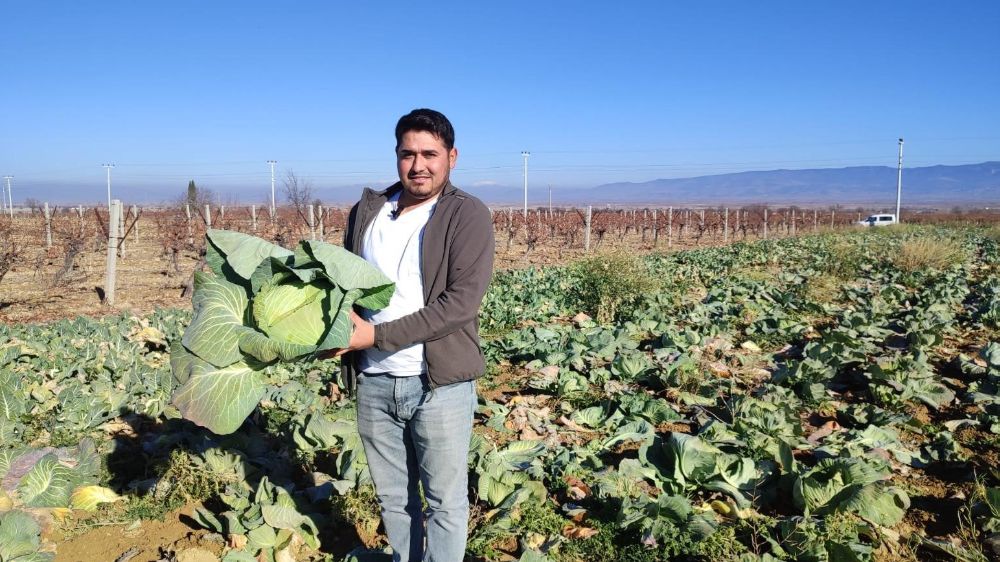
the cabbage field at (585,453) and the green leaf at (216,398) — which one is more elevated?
the green leaf at (216,398)

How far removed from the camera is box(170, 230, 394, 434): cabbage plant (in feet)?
7.15

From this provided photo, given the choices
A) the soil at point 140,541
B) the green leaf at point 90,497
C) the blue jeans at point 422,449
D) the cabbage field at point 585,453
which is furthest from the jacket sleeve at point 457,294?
the green leaf at point 90,497

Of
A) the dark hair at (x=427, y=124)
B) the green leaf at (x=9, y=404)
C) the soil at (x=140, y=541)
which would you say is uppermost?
the dark hair at (x=427, y=124)

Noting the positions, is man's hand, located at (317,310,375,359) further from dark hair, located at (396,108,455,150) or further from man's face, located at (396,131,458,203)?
dark hair, located at (396,108,455,150)

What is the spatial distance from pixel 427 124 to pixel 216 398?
48.2 inches

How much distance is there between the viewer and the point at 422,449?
237cm

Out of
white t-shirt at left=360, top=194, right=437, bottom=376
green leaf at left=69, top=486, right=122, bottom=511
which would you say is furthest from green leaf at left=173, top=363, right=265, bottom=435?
green leaf at left=69, top=486, right=122, bottom=511

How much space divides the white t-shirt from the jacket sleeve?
0.11 m

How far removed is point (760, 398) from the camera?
5000 millimetres

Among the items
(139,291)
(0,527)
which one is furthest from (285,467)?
(139,291)

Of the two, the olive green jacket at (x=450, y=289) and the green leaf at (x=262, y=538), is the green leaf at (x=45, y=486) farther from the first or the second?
the olive green jacket at (x=450, y=289)

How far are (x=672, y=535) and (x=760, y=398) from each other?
90.4 inches

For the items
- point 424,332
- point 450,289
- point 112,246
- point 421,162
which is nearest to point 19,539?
point 424,332

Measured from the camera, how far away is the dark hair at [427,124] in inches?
87.2
